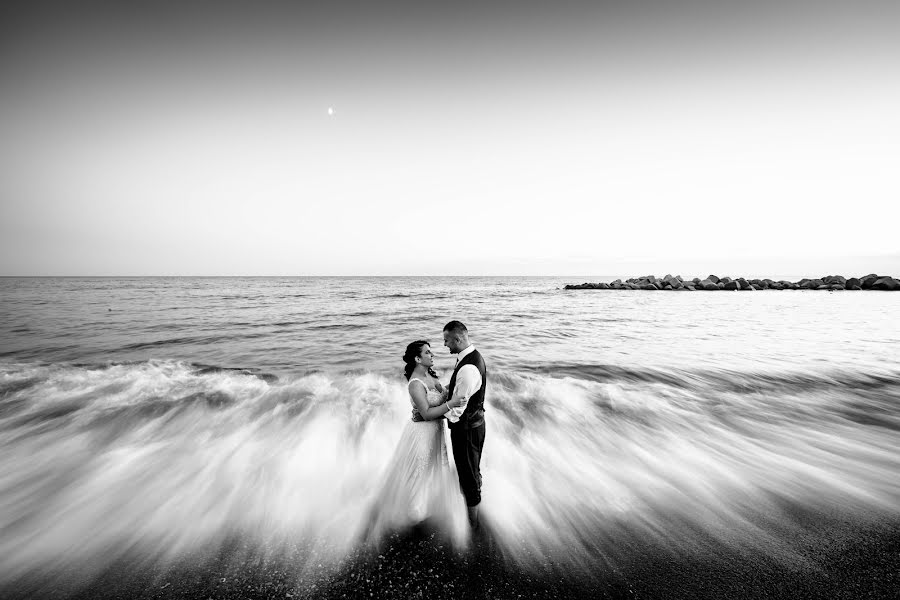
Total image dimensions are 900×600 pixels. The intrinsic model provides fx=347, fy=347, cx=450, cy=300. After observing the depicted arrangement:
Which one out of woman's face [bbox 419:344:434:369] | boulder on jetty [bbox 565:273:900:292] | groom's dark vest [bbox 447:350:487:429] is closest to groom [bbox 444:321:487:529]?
groom's dark vest [bbox 447:350:487:429]

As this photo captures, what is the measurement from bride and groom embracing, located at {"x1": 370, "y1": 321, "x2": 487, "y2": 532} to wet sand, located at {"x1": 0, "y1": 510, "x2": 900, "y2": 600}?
0.30 m

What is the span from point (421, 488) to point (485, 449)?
2325 mm

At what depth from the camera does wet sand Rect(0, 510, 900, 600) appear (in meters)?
3.19

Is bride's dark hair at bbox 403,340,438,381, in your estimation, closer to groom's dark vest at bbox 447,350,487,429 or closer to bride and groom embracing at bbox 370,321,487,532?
bride and groom embracing at bbox 370,321,487,532

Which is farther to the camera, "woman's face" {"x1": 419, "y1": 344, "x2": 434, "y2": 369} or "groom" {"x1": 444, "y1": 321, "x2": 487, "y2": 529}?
"woman's face" {"x1": 419, "y1": 344, "x2": 434, "y2": 369}

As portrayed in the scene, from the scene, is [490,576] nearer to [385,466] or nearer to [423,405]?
[423,405]

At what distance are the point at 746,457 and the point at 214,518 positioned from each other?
27.1 feet

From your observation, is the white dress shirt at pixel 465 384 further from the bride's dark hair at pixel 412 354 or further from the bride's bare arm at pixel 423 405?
the bride's dark hair at pixel 412 354

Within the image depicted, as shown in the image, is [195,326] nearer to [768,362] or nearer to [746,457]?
[746,457]

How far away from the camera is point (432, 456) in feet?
13.6

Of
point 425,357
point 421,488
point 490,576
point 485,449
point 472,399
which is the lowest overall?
point 485,449

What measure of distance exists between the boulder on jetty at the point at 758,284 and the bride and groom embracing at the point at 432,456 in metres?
57.0

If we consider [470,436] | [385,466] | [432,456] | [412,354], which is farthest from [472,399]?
[385,466]

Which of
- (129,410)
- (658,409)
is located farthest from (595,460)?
(129,410)
